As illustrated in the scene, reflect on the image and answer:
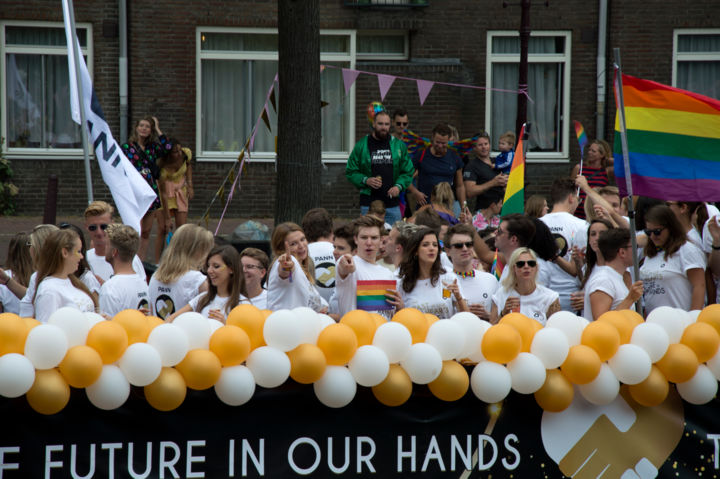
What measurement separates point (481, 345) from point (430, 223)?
3.21 meters

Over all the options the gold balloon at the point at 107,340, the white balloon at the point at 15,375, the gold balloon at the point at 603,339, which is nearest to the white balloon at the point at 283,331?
the gold balloon at the point at 107,340

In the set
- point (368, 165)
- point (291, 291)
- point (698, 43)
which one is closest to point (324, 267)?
point (291, 291)

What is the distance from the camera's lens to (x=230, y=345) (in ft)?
13.2

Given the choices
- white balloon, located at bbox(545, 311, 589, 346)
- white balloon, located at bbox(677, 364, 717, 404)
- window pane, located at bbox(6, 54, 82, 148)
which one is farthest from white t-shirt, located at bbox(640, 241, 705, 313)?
window pane, located at bbox(6, 54, 82, 148)

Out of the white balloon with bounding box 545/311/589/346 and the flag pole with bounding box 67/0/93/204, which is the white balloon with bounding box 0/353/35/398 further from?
the flag pole with bounding box 67/0/93/204

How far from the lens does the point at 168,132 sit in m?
15.3

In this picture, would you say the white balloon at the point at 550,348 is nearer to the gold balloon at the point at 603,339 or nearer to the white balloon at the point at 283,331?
the gold balloon at the point at 603,339

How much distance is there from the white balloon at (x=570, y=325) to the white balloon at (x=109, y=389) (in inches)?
82.7

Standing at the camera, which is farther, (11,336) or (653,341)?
(653,341)

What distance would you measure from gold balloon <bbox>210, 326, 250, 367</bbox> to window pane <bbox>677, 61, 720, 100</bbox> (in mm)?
13839

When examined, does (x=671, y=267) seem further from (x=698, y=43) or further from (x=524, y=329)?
(x=698, y=43)

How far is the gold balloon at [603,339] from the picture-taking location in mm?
4398

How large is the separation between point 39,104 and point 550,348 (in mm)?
13245

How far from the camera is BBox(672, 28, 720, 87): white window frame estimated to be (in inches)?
618
